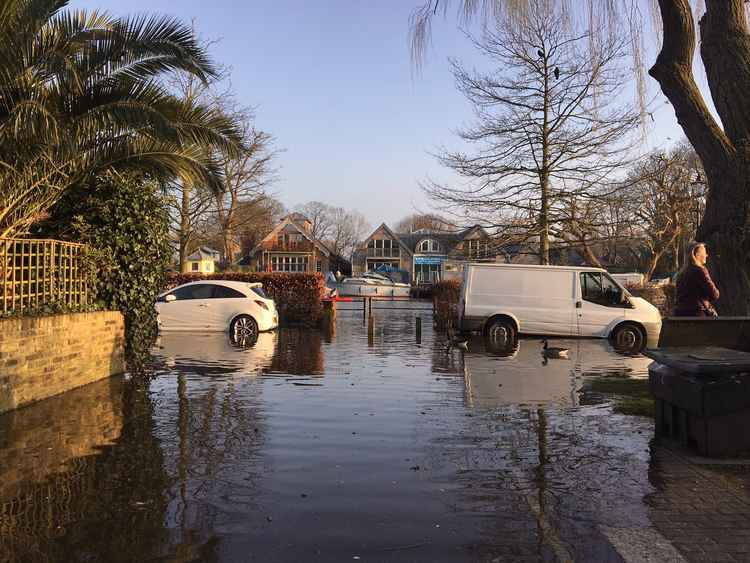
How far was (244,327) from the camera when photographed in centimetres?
1936

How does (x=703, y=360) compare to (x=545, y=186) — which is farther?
(x=545, y=186)

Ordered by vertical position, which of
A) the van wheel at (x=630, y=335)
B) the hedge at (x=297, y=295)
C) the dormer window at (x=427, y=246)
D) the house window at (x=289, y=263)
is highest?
the dormer window at (x=427, y=246)

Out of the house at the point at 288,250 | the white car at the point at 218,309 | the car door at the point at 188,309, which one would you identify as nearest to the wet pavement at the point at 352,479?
the white car at the point at 218,309

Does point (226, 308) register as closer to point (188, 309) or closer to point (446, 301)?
point (188, 309)

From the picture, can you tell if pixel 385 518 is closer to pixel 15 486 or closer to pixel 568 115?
pixel 15 486

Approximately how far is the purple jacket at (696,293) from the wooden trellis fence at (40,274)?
816cm

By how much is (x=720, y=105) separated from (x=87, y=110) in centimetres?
932

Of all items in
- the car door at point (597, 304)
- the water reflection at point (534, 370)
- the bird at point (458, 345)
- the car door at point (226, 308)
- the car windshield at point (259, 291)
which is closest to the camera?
the water reflection at point (534, 370)

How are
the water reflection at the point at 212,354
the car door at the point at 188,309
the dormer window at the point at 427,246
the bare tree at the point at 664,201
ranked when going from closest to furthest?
the water reflection at the point at 212,354, the car door at the point at 188,309, the bare tree at the point at 664,201, the dormer window at the point at 427,246

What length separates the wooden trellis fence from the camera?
913 centimetres

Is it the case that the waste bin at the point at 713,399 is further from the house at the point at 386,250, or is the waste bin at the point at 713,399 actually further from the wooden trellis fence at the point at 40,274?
the house at the point at 386,250

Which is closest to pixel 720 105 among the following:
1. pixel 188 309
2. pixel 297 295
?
pixel 188 309

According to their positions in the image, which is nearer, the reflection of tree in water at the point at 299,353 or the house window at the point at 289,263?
the reflection of tree in water at the point at 299,353

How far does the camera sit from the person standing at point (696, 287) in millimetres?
8617
